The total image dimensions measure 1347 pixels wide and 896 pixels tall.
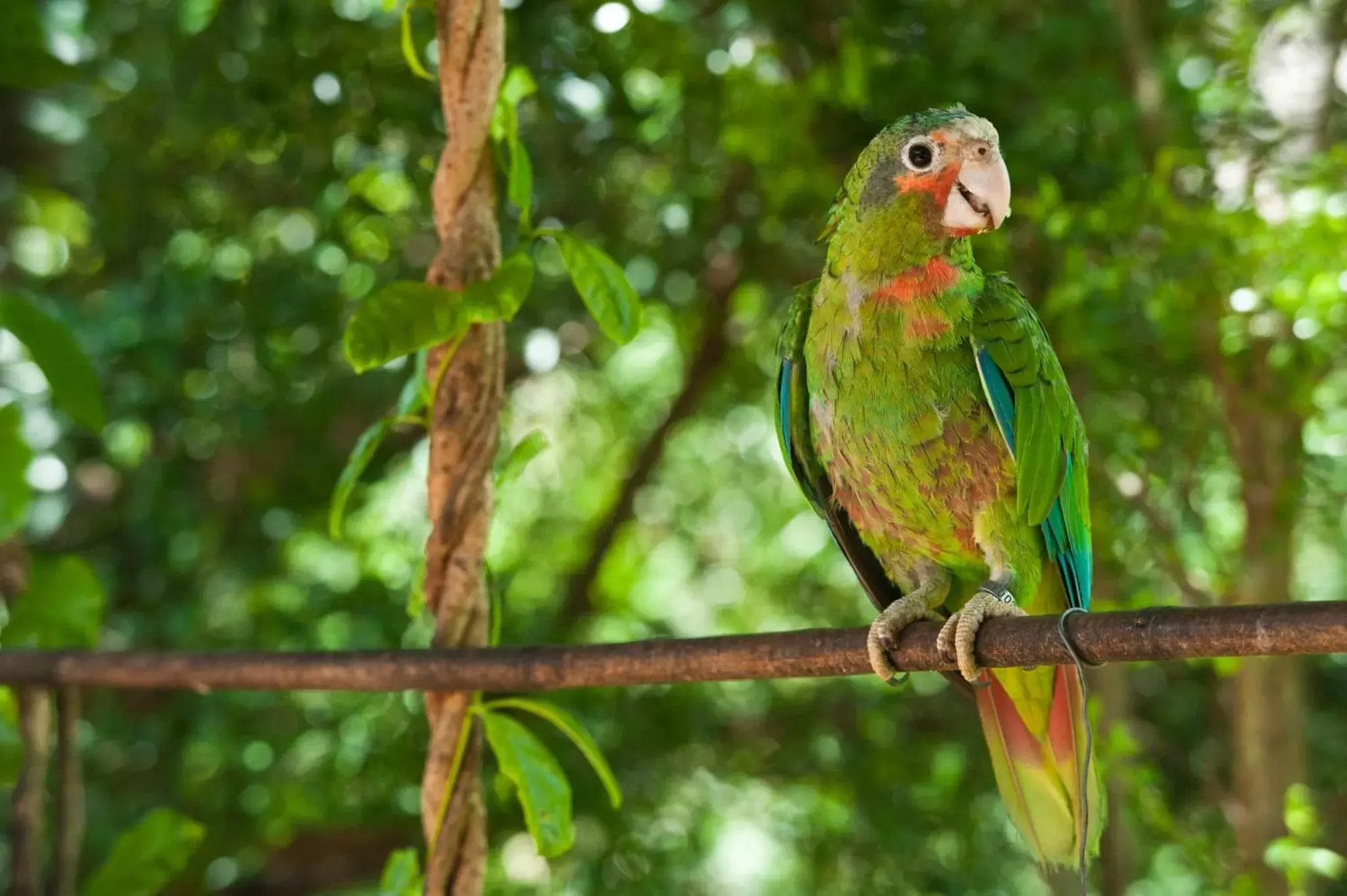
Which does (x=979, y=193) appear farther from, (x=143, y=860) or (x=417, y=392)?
(x=143, y=860)

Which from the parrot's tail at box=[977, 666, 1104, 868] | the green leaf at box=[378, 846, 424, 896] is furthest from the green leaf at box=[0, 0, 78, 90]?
the parrot's tail at box=[977, 666, 1104, 868]

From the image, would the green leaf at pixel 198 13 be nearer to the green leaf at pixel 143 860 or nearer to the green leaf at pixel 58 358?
the green leaf at pixel 58 358

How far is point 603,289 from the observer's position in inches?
44.0

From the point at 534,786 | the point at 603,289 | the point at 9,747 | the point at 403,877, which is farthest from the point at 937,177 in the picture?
the point at 9,747

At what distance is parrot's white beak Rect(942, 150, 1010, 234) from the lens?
112 cm

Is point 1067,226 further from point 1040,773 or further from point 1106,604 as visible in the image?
point 1040,773

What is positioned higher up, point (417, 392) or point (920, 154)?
point (920, 154)

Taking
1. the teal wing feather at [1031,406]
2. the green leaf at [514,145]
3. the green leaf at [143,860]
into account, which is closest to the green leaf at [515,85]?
the green leaf at [514,145]

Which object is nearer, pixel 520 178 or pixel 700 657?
pixel 700 657

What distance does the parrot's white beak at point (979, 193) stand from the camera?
1.12 meters

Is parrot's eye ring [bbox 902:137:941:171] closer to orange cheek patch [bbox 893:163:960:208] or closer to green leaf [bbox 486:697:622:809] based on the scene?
orange cheek patch [bbox 893:163:960:208]

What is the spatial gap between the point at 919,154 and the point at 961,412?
0.26 meters

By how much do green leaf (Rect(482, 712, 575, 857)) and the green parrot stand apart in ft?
1.10

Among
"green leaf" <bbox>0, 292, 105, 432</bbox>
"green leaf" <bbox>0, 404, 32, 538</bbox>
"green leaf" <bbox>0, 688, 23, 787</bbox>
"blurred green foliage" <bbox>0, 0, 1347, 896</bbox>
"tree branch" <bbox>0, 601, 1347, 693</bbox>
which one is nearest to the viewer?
"tree branch" <bbox>0, 601, 1347, 693</bbox>
